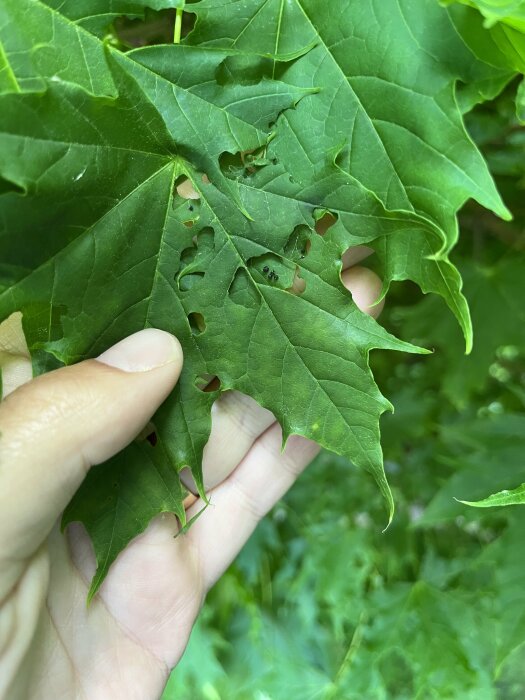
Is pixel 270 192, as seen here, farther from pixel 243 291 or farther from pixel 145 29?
pixel 145 29

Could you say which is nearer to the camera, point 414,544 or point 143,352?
point 143,352

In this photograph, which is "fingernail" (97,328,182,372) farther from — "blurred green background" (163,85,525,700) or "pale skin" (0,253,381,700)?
"blurred green background" (163,85,525,700)

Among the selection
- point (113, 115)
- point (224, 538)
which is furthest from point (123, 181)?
point (224, 538)

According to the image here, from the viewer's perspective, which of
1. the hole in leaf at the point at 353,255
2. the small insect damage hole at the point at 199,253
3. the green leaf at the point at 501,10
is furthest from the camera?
the hole in leaf at the point at 353,255

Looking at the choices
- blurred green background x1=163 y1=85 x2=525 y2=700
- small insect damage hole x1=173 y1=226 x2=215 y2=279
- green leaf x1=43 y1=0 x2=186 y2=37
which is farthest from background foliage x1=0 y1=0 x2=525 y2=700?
small insect damage hole x1=173 y1=226 x2=215 y2=279

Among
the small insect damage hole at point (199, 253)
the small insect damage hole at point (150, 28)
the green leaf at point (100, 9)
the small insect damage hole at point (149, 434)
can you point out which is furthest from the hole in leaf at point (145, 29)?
the small insect damage hole at point (149, 434)


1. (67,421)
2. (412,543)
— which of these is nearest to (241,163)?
(67,421)

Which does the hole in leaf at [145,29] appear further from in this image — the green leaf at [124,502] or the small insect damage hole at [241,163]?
the green leaf at [124,502]

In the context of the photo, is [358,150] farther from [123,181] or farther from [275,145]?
[123,181]
